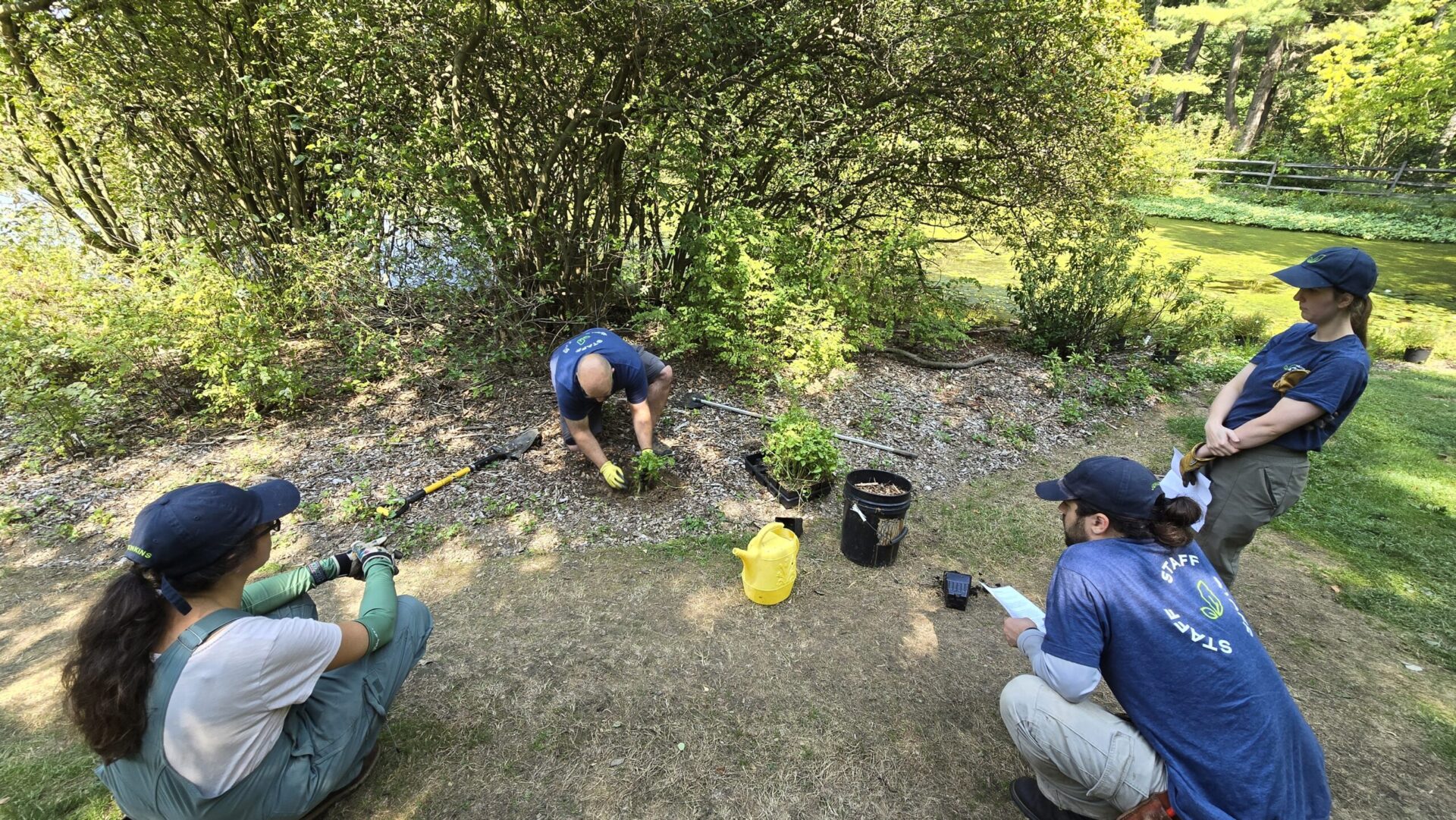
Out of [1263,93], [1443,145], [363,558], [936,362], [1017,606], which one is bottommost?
[936,362]

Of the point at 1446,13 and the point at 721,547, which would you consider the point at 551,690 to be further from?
the point at 1446,13

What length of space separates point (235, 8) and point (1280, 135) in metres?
34.2

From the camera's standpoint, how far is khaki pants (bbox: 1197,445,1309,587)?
2.42m

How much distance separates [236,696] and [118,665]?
0.86 ft

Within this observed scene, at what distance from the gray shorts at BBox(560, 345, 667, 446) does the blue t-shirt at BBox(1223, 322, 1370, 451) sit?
321 centimetres

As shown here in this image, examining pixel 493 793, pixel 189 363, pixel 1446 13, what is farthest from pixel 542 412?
pixel 1446 13

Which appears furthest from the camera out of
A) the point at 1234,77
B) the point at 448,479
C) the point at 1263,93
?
the point at 1234,77

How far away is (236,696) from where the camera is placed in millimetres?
1539

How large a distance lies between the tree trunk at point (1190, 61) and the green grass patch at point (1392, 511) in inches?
959

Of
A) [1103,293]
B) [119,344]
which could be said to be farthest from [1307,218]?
[119,344]

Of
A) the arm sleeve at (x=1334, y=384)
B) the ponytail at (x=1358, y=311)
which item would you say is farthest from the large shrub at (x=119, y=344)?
the ponytail at (x=1358, y=311)

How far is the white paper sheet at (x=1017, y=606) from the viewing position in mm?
2193

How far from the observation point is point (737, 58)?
4.65 meters

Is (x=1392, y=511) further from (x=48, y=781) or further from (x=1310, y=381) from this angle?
(x=48, y=781)
